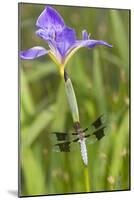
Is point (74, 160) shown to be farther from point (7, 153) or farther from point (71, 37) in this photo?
point (71, 37)

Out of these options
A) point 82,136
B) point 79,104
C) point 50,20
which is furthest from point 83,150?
point 50,20

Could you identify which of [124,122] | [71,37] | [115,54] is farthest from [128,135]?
[71,37]

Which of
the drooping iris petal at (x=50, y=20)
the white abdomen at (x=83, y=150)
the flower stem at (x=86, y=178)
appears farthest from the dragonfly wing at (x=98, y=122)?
the drooping iris petal at (x=50, y=20)

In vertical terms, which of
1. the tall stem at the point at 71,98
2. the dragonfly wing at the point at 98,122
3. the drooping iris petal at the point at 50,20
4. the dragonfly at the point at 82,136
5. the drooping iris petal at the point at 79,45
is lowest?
the dragonfly at the point at 82,136

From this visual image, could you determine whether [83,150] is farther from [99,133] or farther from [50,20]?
[50,20]

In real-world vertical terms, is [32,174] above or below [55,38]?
below

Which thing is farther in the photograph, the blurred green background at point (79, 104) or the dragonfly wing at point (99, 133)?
the dragonfly wing at point (99, 133)

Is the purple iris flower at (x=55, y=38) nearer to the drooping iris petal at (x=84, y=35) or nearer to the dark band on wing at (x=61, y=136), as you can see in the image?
the drooping iris petal at (x=84, y=35)

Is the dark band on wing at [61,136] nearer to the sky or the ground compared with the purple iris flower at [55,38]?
nearer to the ground
